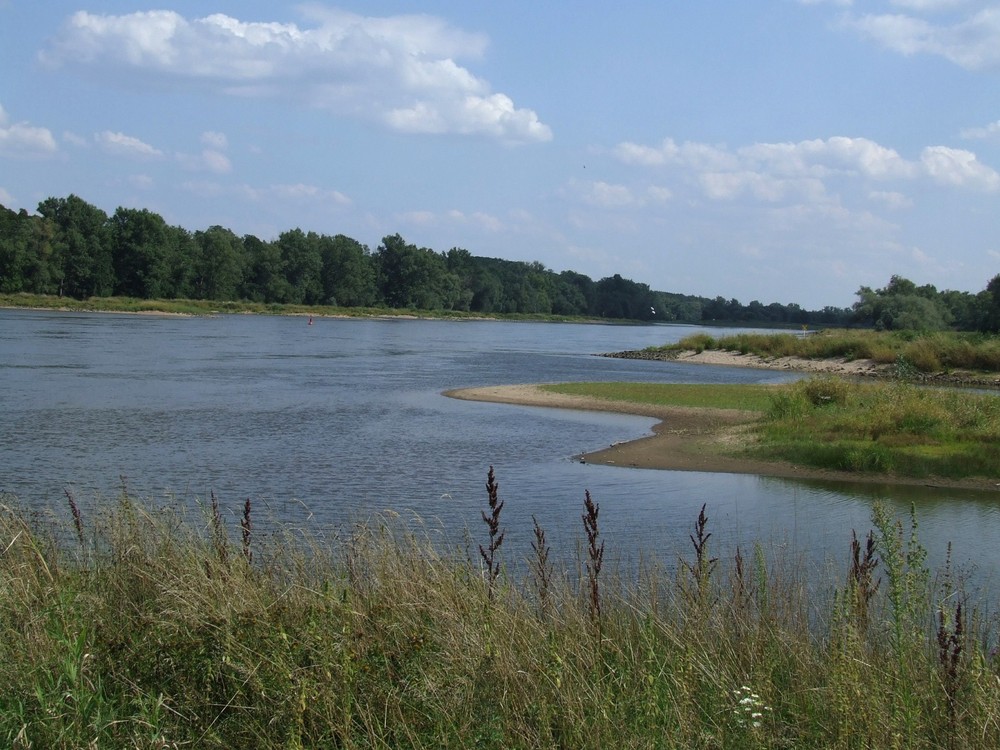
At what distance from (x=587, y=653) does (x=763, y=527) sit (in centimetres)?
1174

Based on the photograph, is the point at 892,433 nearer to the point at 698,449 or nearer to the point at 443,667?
the point at 698,449

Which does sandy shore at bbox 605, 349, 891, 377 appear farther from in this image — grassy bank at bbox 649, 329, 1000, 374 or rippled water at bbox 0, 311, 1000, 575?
rippled water at bbox 0, 311, 1000, 575

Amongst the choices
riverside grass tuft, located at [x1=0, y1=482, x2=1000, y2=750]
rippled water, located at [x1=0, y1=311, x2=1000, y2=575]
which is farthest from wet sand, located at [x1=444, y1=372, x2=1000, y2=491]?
riverside grass tuft, located at [x1=0, y1=482, x2=1000, y2=750]

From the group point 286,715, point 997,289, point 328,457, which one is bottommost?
point 328,457

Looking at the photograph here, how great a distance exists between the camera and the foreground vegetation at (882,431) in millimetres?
24562

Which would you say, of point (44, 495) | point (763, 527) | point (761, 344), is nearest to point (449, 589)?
point (763, 527)

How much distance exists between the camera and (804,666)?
21.8ft

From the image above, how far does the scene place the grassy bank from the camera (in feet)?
217

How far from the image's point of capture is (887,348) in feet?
239

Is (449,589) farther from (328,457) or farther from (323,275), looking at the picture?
(323,275)

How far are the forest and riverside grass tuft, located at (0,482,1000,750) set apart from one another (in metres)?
87.6

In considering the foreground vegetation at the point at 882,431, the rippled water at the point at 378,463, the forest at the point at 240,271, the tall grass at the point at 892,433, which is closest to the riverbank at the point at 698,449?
the foreground vegetation at the point at 882,431

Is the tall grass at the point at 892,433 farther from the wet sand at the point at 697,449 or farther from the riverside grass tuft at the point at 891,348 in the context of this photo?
the riverside grass tuft at the point at 891,348

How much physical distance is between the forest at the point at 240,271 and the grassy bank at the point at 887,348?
13898 mm
